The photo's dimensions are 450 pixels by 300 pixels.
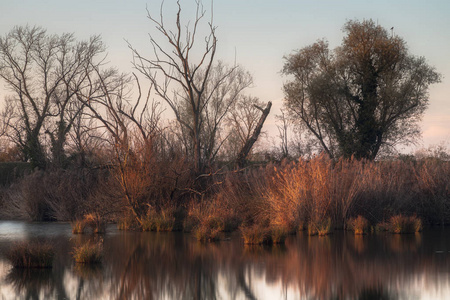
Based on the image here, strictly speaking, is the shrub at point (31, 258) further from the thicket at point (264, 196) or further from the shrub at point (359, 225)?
the shrub at point (359, 225)

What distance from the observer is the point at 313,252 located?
12.5 m

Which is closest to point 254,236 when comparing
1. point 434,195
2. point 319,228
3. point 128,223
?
point 319,228

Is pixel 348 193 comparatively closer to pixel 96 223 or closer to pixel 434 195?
pixel 434 195

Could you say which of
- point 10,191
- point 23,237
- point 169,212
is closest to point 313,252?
point 169,212

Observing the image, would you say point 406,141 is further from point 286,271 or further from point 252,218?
point 286,271

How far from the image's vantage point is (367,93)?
4388 cm

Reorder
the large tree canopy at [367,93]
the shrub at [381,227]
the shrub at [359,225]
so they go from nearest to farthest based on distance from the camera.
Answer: the shrub at [359,225] → the shrub at [381,227] → the large tree canopy at [367,93]

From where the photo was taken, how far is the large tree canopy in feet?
141

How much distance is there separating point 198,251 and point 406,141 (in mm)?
35206

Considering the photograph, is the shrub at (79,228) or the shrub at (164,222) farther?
the shrub at (164,222)

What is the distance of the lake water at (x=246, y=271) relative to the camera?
8297 mm

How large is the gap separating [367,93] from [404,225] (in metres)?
28.7

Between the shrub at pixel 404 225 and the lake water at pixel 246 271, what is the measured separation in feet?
4.83

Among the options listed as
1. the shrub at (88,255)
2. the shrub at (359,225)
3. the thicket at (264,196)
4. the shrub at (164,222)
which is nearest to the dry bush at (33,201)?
the thicket at (264,196)
